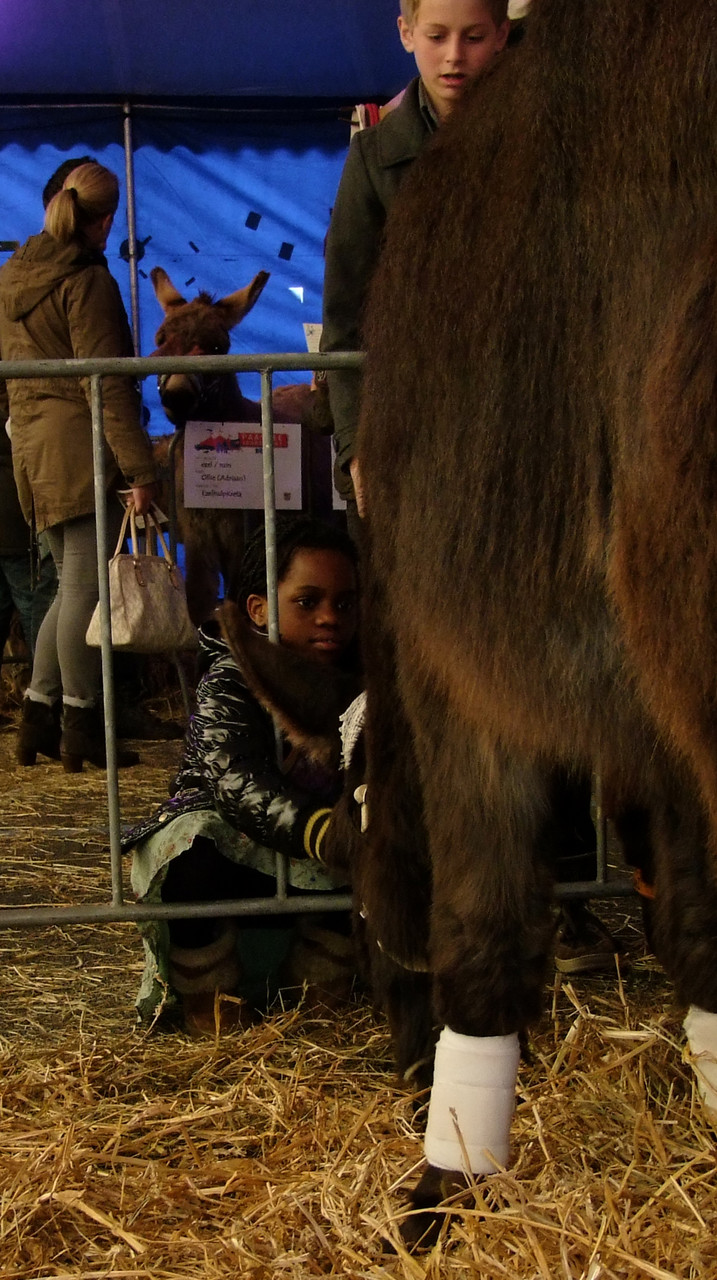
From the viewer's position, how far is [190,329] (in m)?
6.48

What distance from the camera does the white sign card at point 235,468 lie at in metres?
4.77

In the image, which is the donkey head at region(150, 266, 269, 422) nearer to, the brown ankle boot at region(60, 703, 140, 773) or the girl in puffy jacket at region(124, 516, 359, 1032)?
the brown ankle boot at region(60, 703, 140, 773)

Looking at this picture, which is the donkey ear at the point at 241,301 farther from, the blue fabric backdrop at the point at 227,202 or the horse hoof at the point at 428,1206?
the horse hoof at the point at 428,1206

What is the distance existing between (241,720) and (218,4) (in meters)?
5.15

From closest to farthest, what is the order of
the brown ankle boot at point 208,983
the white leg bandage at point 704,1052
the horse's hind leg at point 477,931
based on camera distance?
the horse's hind leg at point 477,931 < the white leg bandage at point 704,1052 < the brown ankle boot at point 208,983

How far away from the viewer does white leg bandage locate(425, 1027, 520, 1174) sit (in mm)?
1630

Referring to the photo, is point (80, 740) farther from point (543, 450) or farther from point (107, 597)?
point (543, 450)

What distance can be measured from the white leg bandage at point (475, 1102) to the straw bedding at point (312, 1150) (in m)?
0.05

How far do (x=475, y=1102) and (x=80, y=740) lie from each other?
394 cm

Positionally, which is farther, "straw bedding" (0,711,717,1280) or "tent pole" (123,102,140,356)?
"tent pole" (123,102,140,356)

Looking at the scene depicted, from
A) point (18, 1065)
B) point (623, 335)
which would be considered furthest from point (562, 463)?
point (18, 1065)

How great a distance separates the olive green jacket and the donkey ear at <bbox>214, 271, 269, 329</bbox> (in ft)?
14.1

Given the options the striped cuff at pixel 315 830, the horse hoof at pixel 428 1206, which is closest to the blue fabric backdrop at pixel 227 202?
the striped cuff at pixel 315 830

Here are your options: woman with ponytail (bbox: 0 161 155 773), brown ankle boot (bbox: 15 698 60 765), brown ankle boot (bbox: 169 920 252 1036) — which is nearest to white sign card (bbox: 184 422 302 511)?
woman with ponytail (bbox: 0 161 155 773)
